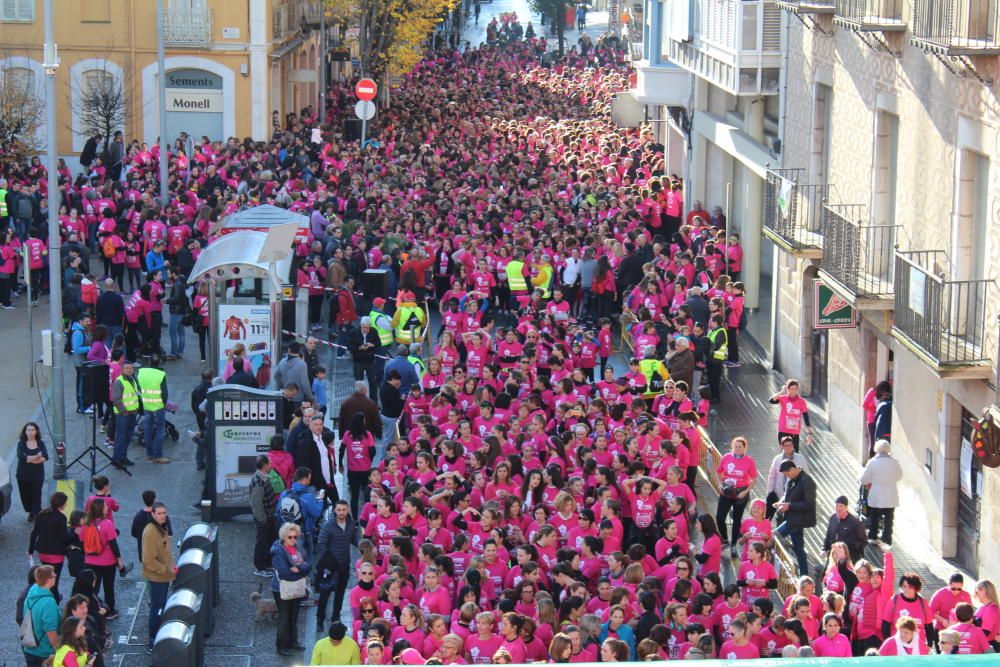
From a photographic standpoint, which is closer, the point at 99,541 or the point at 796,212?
the point at 99,541

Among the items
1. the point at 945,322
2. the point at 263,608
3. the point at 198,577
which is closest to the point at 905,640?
the point at 945,322

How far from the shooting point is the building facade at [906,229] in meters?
18.0

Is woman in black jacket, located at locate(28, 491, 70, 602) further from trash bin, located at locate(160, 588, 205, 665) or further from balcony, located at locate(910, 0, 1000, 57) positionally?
balcony, located at locate(910, 0, 1000, 57)

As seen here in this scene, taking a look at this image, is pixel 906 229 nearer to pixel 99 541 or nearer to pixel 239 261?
pixel 239 261

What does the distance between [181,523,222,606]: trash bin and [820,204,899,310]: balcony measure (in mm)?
8259

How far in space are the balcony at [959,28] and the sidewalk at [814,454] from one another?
Result: 17.9 feet

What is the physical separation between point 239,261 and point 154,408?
3283 millimetres

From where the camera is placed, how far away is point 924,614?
14516 millimetres

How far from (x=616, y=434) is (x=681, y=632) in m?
4.94

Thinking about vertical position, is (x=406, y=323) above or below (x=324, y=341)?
above

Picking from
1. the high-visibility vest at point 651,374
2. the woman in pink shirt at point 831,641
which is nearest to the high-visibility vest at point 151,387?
the high-visibility vest at point 651,374

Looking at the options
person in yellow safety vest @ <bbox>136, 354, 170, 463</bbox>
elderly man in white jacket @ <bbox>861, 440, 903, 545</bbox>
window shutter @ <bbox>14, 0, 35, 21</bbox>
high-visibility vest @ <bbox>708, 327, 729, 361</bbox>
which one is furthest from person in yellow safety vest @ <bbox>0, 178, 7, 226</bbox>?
elderly man in white jacket @ <bbox>861, 440, 903, 545</bbox>

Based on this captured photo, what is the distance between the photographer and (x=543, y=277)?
2839 centimetres

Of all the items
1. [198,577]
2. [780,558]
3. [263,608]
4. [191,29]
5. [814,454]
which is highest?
[191,29]
